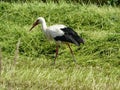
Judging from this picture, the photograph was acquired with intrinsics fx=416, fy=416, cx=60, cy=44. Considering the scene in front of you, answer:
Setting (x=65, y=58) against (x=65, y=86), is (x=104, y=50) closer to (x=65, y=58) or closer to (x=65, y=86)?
(x=65, y=58)

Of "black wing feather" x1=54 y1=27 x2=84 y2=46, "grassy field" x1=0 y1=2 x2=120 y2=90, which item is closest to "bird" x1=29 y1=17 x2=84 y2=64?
"black wing feather" x1=54 y1=27 x2=84 y2=46

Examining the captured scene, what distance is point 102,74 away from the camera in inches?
233

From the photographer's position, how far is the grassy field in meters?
4.81

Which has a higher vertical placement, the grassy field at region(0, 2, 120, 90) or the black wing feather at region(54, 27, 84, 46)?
the black wing feather at region(54, 27, 84, 46)

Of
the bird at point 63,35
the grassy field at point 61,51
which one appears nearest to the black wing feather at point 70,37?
the bird at point 63,35

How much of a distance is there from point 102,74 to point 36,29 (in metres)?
2.89

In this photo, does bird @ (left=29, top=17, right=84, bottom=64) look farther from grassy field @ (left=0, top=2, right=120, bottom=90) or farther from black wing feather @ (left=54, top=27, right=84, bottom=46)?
grassy field @ (left=0, top=2, right=120, bottom=90)

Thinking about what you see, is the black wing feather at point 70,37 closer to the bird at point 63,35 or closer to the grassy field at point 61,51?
the bird at point 63,35

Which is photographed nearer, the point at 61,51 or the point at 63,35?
the point at 63,35

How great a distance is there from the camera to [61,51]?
24.0 feet

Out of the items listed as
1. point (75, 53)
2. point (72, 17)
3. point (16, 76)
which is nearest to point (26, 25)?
point (72, 17)

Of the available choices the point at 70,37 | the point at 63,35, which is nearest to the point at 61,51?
the point at 63,35

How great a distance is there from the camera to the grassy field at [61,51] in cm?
481

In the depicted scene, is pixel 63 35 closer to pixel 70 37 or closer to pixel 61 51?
pixel 70 37
